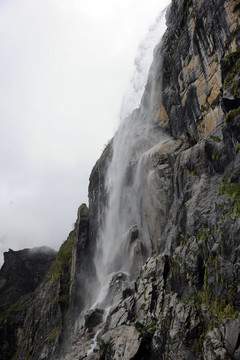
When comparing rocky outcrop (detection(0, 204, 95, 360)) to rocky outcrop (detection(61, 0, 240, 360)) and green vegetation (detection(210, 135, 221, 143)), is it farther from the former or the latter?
green vegetation (detection(210, 135, 221, 143))

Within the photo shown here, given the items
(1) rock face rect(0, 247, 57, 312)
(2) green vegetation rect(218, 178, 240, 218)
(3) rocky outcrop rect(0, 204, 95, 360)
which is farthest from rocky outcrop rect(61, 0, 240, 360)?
(1) rock face rect(0, 247, 57, 312)

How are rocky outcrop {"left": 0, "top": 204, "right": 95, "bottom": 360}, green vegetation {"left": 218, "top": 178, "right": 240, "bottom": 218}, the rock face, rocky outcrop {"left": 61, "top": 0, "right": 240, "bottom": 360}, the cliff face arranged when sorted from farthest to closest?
the rock face < rocky outcrop {"left": 0, "top": 204, "right": 95, "bottom": 360} < green vegetation {"left": 218, "top": 178, "right": 240, "bottom": 218} < the cliff face < rocky outcrop {"left": 61, "top": 0, "right": 240, "bottom": 360}

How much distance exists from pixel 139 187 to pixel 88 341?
59.2 ft

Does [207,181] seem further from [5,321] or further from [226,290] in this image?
[5,321]

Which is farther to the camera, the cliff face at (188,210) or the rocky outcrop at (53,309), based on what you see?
the rocky outcrop at (53,309)

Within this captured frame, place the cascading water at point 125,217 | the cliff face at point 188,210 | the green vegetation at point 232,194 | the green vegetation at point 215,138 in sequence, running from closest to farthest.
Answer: the cliff face at point 188,210
the green vegetation at point 232,194
the green vegetation at point 215,138
the cascading water at point 125,217

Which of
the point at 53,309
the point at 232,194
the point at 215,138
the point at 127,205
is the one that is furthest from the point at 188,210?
the point at 53,309

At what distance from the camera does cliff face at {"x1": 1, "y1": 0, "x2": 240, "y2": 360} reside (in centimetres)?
1488

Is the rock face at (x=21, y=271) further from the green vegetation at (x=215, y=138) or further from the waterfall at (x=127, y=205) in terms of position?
the green vegetation at (x=215, y=138)

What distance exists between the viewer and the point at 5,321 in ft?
263

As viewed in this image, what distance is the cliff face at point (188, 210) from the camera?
14.9 meters

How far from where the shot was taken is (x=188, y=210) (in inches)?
815

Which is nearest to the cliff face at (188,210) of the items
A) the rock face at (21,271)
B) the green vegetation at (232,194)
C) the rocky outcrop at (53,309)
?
the green vegetation at (232,194)

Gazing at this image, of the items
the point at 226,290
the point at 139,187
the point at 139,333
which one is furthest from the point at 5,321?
the point at 226,290
